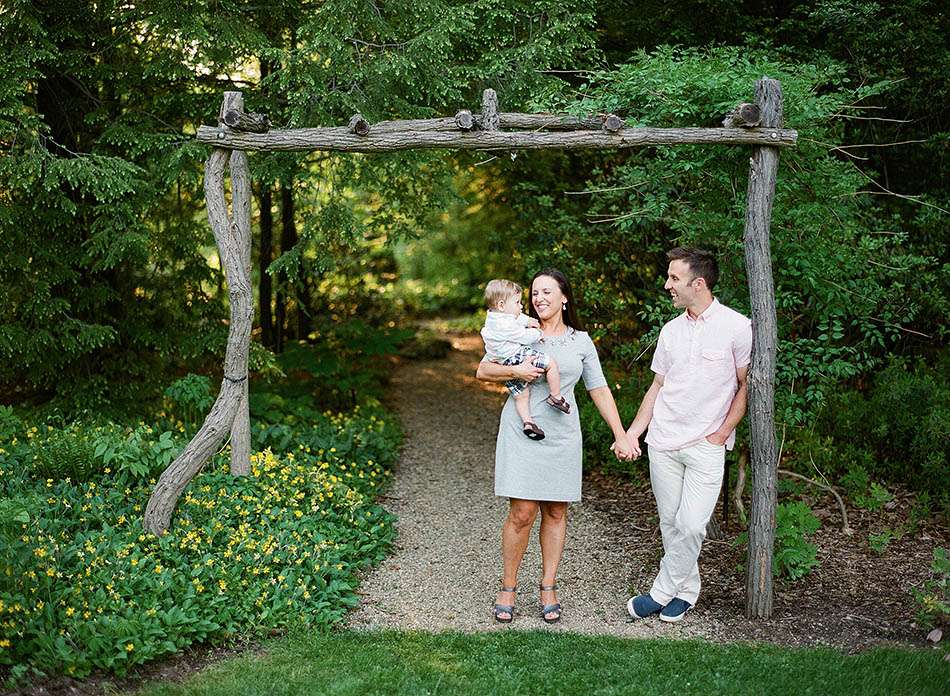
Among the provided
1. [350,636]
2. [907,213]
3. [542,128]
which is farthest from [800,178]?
[350,636]

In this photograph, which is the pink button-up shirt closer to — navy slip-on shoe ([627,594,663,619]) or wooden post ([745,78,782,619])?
wooden post ([745,78,782,619])

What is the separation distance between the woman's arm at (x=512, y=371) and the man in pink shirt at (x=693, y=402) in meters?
0.70

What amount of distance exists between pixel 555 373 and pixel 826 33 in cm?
488

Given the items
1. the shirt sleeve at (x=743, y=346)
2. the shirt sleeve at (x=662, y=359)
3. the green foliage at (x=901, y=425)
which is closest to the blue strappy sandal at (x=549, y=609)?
the shirt sleeve at (x=662, y=359)

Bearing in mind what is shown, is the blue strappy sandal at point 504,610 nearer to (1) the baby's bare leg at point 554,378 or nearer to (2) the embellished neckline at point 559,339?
(1) the baby's bare leg at point 554,378

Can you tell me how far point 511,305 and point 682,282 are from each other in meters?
0.93

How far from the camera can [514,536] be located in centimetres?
500

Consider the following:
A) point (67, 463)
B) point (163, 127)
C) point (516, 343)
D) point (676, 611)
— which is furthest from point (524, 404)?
point (163, 127)

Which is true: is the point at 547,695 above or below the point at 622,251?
below

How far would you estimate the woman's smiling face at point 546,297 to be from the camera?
4758 mm

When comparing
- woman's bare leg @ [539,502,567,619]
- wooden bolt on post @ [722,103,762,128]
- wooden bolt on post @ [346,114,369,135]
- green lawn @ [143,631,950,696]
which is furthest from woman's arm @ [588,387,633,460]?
wooden bolt on post @ [346,114,369,135]

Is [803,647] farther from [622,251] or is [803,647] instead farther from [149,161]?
[149,161]

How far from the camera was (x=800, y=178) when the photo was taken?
5.56 m

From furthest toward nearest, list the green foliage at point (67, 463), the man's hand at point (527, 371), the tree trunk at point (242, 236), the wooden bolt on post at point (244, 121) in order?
the green foliage at point (67, 463), the tree trunk at point (242, 236), the wooden bolt on post at point (244, 121), the man's hand at point (527, 371)
